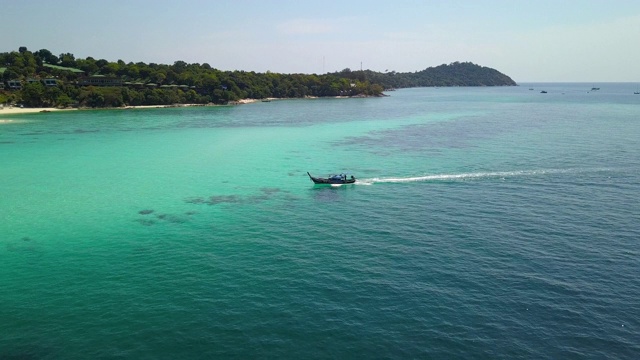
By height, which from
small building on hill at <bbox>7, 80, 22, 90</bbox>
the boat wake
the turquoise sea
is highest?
small building on hill at <bbox>7, 80, 22, 90</bbox>

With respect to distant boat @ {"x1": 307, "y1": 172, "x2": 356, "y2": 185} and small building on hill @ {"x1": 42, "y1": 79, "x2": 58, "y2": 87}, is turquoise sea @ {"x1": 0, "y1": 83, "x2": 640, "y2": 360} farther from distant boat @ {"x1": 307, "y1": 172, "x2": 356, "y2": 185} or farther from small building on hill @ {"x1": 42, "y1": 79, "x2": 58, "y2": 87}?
small building on hill @ {"x1": 42, "y1": 79, "x2": 58, "y2": 87}

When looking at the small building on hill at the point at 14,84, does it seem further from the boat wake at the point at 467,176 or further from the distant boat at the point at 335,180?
the boat wake at the point at 467,176

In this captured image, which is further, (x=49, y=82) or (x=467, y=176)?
(x=49, y=82)

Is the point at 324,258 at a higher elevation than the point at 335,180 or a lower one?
lower

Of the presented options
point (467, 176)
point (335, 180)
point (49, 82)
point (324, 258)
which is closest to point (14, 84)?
point (49, 82)

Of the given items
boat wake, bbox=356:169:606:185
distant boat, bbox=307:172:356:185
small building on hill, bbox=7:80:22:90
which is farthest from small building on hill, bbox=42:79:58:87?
boat wake, bbox=356:169:606:185

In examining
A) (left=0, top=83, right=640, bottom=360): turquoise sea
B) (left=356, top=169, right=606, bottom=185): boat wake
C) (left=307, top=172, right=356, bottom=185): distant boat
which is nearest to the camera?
(left=0, top=83, right=640, bottom=360): turquoise sea

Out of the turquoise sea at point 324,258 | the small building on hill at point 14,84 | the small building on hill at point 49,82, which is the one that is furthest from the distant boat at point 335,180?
the small building on hill at point 14,84

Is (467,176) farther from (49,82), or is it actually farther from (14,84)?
(14,84)

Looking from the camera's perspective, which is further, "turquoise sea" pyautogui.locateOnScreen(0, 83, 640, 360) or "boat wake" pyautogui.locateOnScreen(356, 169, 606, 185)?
"boat wake" pyautogui.locateOnScreen(356, 169, 606, 185)

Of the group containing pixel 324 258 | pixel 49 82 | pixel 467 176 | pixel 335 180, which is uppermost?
pixel 49 82
